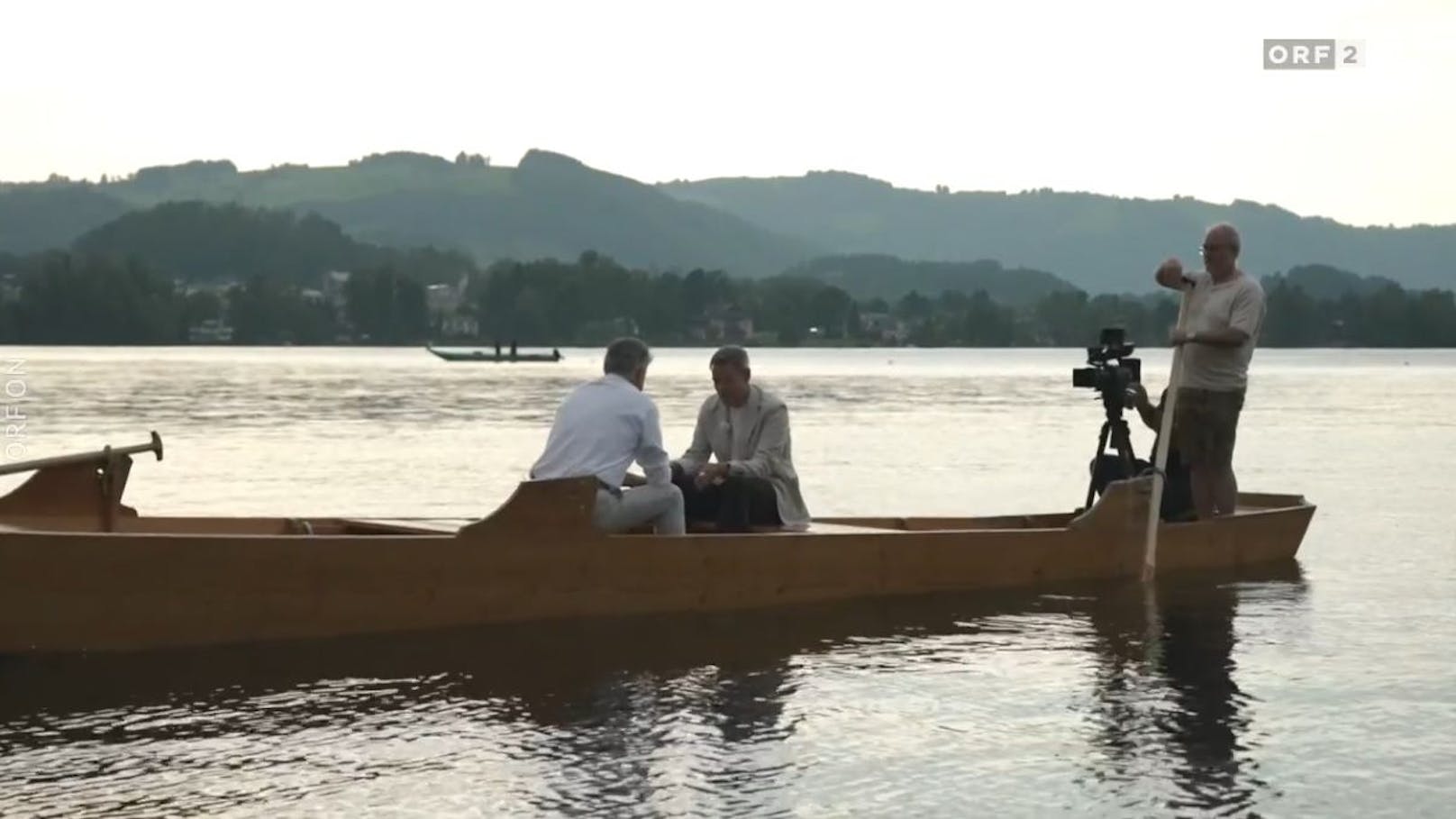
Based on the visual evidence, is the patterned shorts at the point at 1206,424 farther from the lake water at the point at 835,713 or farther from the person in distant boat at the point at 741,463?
the person in distant boat at the point at 741,463

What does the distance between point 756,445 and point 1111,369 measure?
9.73ft

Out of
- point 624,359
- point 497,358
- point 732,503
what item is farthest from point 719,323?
Answer: point 624,359

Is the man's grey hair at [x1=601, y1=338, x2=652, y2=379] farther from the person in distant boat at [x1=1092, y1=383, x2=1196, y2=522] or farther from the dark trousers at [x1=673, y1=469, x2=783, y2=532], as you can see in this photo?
the person in distant boat at [x1=1092, y1=383, x2=1196, y2=522]

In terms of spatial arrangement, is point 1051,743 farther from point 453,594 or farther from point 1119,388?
point 1119,388

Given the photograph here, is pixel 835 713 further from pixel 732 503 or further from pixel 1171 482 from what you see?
pixel 1171 482

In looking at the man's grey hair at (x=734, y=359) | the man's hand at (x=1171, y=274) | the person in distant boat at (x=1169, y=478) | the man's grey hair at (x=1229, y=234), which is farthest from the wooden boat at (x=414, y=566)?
the man's grey hair at (x=1229, y=234)

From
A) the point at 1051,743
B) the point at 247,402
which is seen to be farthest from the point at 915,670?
the point at 247,402

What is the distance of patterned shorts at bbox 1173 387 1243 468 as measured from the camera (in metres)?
13.6

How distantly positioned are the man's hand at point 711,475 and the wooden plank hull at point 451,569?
0.42 meters

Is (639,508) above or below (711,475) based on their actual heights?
below

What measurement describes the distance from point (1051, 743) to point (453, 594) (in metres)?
3.90

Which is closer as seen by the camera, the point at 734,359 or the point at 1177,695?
the point at 1177,695

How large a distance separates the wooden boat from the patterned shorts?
101cm

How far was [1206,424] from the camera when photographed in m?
13.7
